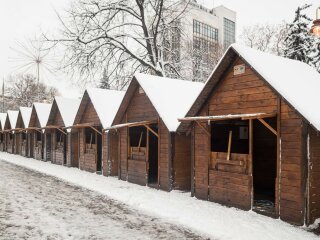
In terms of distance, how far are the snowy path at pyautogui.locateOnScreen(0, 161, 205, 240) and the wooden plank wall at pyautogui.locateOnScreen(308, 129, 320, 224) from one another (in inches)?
127

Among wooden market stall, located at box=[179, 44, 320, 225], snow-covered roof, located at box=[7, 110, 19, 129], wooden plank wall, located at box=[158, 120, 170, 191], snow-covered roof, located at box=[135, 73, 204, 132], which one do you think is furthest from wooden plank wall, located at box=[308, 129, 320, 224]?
snow-covered roof, located at box=[7, 110, 19, 129]

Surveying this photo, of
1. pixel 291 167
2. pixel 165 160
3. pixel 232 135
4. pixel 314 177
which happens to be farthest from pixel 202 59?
pixel 314 177

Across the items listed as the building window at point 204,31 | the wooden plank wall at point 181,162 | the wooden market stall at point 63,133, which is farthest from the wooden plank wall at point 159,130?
the building window at point 204,31

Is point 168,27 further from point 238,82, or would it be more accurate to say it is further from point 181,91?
point 238,82

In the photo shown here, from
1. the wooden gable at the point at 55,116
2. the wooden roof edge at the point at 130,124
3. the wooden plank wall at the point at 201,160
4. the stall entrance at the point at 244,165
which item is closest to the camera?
the stall entrance at the point at 244,165

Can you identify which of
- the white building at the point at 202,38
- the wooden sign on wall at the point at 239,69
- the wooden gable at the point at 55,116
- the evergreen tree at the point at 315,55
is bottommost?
the wooden gable at the point at 55,116

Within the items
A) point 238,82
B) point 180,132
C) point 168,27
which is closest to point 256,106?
point 238,82

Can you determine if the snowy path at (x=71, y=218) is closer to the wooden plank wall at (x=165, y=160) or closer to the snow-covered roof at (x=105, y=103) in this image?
the wooden plank wall at (x=165, y=160)

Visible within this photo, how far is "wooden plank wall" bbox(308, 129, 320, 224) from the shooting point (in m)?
8.82

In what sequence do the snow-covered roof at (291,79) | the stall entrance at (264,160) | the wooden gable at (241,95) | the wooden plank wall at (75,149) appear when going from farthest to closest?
1. the wooden plank wall at (75,149)
2. the stall entrance at (264,160)
3. the wooden gable at (241,95)
4. the snow-covered roof at (291,79)

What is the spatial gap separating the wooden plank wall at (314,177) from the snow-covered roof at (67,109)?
1863 centimetres

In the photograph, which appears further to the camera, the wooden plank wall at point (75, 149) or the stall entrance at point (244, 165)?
the wooden plank wall at point (75, 149)

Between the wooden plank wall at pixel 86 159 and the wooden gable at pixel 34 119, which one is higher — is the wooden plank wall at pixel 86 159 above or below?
below

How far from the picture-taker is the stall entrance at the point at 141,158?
50.6 ft
